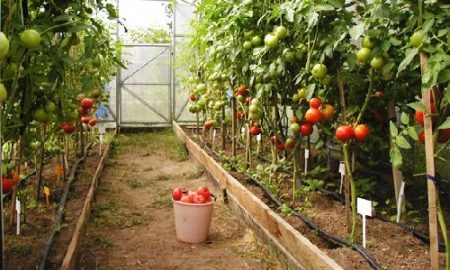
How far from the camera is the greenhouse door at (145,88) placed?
1049 cm

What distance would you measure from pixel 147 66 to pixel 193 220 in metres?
7.62

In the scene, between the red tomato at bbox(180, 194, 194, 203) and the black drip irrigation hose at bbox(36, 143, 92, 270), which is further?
the red tomato at bbox(180, 194, 194, 203)

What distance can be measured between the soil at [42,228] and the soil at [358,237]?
1.40 meters

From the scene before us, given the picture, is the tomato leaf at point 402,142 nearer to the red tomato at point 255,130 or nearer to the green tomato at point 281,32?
the green tomato at point 281,32

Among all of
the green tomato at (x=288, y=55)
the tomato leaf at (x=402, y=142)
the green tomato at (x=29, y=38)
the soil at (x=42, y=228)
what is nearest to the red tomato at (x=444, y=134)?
the tomato leaf at (x=402, y=142)

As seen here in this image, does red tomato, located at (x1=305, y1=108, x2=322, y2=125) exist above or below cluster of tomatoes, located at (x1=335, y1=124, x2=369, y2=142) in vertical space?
above

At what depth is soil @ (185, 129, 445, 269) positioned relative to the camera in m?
2.33

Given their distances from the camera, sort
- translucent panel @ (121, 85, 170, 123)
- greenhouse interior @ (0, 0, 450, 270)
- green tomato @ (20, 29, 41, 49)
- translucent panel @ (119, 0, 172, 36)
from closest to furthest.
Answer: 1. green tomato @ (20, 29, 41, 49)
2. greenhouse interior @ (0, 0, 450, 270)
3. translucent panel @ (121, 85, 170, 123)
4. translucent panel @ (119, 0, 172, 36)

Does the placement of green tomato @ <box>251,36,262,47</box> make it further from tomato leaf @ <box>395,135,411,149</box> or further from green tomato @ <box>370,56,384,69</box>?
tomato leaf @ <box>395,135,411,149</box>

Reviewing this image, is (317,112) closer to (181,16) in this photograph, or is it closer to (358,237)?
(358,237)

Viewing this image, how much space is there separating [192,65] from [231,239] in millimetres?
4026

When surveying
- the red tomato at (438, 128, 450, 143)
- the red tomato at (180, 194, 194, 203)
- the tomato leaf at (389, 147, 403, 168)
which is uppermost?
the red tomato at (438, 128, 450, 143)

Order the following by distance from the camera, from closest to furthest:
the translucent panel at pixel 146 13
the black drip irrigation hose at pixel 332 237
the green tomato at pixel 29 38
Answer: the green tomato at pixel 29 38
the black drip irrigation hose at pixel 332 237
the translucent panel at pixel 146 13

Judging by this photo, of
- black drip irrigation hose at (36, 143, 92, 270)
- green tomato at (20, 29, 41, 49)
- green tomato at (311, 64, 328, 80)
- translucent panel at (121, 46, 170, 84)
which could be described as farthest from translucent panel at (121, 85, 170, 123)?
green tomato at (20, 29, 41, 49)
